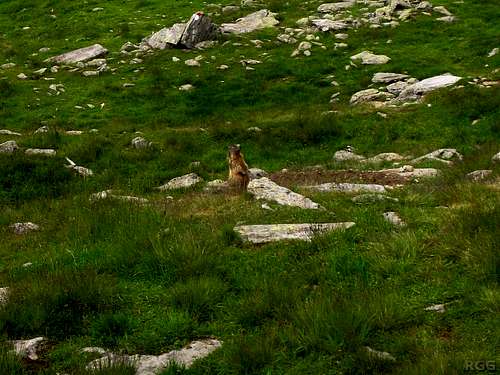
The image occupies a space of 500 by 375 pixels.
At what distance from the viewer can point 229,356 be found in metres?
5.05

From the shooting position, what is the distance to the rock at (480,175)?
436 inches

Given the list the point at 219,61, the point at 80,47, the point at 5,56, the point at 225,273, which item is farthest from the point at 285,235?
the point at 5,56

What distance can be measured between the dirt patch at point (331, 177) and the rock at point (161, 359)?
8420mm

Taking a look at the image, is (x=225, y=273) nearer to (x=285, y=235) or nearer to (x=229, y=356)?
(x=285, y=235)

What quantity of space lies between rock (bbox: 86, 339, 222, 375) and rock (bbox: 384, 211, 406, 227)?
13.0 ft

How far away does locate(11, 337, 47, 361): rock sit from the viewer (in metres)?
5.34

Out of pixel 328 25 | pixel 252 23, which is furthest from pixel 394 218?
pixel 252 23

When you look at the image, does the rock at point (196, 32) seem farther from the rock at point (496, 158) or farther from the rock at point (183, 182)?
the rock at point (496, 158)

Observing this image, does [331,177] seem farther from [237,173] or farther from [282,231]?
[282,231]

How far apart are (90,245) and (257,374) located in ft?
15.0

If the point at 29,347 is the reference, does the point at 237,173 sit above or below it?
below

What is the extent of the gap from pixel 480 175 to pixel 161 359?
8.94 m

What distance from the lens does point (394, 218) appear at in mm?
8609

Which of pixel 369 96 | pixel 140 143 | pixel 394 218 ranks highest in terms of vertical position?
pixel 394 218
